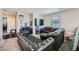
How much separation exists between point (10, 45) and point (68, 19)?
1.24 m

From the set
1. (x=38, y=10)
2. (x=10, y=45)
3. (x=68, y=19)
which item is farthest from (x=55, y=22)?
(x=10, y=45)

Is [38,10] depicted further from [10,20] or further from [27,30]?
[10,20]

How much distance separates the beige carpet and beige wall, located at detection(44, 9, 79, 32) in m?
0.71

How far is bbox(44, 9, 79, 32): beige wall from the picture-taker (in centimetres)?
229

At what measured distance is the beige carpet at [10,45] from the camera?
231cm

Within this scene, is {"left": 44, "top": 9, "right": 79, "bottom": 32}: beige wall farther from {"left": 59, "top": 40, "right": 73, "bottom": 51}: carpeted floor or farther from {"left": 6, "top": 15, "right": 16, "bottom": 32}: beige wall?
{"left": 6, "top": 15, "right": 16, "bottom": 32}: beige wall

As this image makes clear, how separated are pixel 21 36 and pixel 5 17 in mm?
483

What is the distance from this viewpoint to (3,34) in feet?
7.67

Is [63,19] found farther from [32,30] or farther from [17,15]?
[17,15]

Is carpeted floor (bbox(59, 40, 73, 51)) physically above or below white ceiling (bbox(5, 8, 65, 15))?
below

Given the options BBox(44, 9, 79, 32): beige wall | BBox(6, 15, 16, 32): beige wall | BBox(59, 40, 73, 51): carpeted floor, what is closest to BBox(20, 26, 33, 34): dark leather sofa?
BBox(6, 15, 16, 32): beige wall
